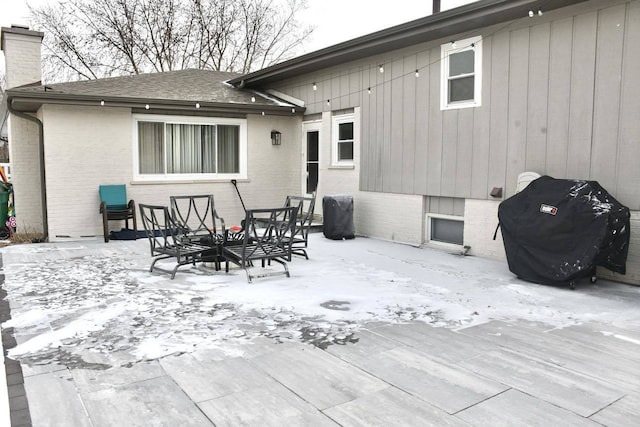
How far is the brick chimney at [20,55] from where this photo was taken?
32.4ft

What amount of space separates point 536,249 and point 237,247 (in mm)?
3339

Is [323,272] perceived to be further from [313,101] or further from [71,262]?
[313,101]

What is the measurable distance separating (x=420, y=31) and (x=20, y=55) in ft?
24.5

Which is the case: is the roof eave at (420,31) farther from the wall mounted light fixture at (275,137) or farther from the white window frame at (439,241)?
the white window frame at (439,241)

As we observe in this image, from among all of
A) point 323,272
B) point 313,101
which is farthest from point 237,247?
point 313,101

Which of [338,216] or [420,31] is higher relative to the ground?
[420,31]

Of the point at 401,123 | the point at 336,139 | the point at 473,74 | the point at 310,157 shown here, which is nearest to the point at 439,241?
the point at 401,123

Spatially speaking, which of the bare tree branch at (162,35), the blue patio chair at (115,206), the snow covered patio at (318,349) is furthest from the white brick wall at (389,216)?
the bare tree branch at (162,35)

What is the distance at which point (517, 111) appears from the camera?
6852mm

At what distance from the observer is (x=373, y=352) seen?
12.0 feet

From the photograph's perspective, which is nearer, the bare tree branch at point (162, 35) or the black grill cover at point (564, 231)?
the black grill cover at point (564, 231)

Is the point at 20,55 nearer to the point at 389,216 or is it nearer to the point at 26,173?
the point at 26,173

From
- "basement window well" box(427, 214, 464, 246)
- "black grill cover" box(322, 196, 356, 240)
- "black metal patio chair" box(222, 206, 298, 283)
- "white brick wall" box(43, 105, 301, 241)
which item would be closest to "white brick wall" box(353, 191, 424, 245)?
"basement window well" box(427, 214, 464, 246)

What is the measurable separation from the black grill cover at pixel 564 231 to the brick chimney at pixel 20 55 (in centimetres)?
901
